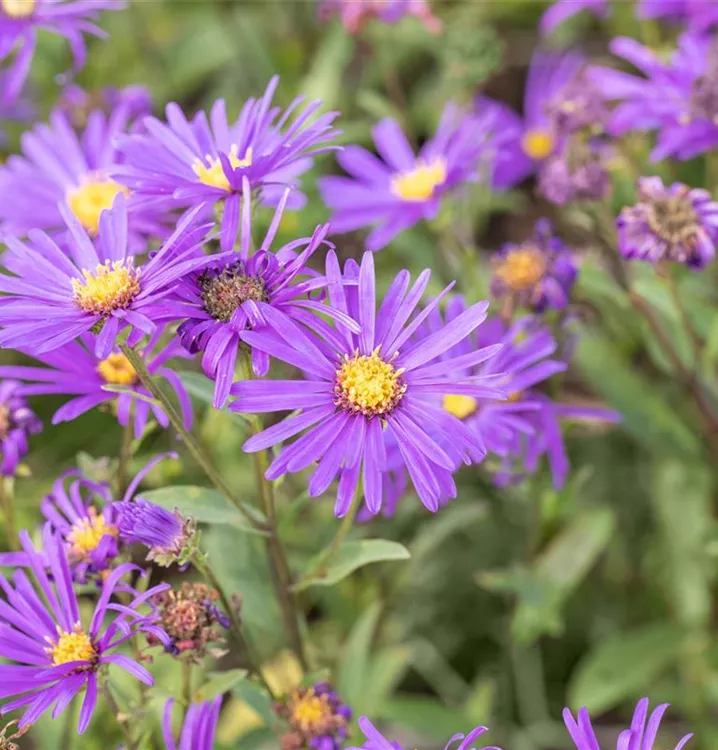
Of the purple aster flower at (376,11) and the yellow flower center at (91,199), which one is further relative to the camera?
the purple aster flower at (376,11)

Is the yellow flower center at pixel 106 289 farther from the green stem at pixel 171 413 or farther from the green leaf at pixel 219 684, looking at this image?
the green leaf at pixel 219 684

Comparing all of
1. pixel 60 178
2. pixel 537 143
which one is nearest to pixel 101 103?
pixel 60 178

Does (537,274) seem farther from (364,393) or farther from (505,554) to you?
(505,554)

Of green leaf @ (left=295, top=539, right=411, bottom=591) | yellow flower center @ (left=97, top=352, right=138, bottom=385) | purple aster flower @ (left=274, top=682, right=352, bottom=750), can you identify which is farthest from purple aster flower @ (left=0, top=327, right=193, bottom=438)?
purple aster flower @ (left=274, top=682, right=352, bottom=750)

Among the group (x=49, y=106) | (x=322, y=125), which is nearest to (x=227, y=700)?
(x=322, y=125)

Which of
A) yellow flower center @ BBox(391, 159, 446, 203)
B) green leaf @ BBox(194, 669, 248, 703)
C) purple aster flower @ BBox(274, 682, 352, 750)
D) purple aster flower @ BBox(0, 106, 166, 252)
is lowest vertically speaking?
purple aster flower @ BBox(274, 682, 352, 750)

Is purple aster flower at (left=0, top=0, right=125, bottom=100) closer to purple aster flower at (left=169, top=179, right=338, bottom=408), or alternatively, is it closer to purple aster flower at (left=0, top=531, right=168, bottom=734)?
purple aster flower at (left=169, top=179, right=338, bottom=408)

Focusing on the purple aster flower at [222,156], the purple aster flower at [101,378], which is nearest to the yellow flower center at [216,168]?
the purple aster flower at [222,156]
